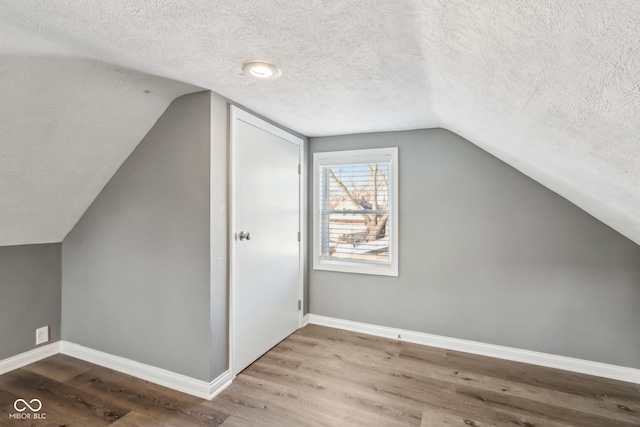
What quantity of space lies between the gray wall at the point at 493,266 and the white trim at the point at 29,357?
2.61 meters

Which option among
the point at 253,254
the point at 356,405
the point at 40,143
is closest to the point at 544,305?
the point at 356,405

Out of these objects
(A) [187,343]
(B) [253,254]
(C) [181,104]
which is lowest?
(A) [187,343]

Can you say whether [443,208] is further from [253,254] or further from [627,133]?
[627,133]

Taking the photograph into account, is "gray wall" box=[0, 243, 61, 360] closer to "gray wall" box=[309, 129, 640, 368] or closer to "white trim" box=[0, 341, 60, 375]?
"white trim" box=[0, 341, 60, 375]

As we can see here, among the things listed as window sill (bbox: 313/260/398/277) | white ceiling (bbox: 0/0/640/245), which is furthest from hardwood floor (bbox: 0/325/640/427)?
white ceiling (bbox: 0/0/640/245)

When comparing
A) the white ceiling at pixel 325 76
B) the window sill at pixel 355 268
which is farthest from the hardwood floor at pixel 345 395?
the white ceiling at pixel 325 76

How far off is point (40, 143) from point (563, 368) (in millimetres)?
4172

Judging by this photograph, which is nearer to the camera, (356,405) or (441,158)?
(356,405)

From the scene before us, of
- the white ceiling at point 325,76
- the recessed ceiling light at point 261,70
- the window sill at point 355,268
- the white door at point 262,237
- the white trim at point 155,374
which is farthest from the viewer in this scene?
the window sill at point 355,268

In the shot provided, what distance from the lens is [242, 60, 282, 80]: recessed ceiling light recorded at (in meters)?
1.72

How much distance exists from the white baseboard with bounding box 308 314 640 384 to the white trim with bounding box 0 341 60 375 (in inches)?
93.8

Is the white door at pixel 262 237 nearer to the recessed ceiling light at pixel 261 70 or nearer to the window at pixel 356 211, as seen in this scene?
the window at pixel 356 211

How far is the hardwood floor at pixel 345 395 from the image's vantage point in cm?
190

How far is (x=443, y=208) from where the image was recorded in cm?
290
